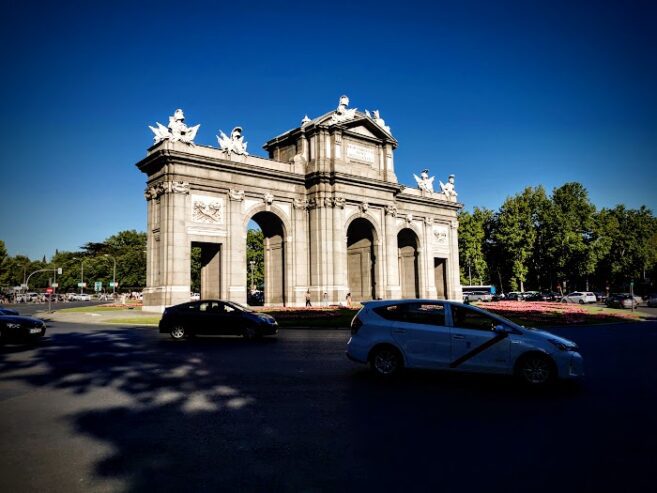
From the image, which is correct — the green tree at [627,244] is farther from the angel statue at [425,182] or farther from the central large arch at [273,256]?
the central large arch at [273,256]

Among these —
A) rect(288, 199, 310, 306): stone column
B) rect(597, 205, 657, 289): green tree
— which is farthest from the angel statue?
rect(597, 205, 657, 289): green tree

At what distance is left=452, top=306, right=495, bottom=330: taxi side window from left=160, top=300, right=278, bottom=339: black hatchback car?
9.45 meters

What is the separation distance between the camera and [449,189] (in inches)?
2197

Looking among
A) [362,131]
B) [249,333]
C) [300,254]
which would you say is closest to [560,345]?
[249,333]

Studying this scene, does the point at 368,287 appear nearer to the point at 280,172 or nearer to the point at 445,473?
the point at 280,172

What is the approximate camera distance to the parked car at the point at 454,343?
9125mm

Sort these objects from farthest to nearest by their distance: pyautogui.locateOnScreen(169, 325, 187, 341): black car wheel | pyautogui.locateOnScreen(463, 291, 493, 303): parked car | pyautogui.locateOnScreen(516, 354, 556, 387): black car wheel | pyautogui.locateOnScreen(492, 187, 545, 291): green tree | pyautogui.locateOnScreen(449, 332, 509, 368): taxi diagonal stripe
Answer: pyautogui.locateOnScreen(492, 187, 545, 291): green tree
pyautogui.locateOnScreen(463, 291, 493, 303): parked car
pyautogui.locateOnScreen(169, 325, 187, 341): black car wheel
pyautogui.locateOnScreen(449, 332, 509, 368): taxi diagonal stripe
pyautogui.locateOnScreen(516, 354, 556, 387): black car wheel

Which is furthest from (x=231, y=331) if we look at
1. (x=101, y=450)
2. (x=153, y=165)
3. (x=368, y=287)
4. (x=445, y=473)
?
(x=368, y=287)

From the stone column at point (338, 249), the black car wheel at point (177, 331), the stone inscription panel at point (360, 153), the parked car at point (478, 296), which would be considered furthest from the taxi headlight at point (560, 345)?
the parked car at point (478, 296)

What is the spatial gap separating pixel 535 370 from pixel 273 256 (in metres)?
33.6

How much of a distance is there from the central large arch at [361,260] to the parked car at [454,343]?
33.7m

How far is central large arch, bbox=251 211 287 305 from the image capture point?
1594 inches

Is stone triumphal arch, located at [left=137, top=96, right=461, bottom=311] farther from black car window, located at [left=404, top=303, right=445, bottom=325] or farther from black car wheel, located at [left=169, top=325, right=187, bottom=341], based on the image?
black car window, located at [left=404, top=303, right=445, bottom=325]

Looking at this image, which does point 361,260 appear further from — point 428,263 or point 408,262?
point 428,263
